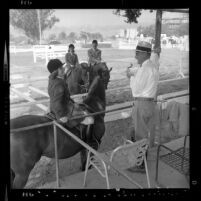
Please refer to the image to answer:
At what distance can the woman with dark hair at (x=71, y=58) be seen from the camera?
130 inches

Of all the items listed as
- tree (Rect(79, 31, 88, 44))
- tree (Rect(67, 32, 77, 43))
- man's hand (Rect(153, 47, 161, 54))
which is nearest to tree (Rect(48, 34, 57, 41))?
tree (Rect(67, 32, 77, 43))

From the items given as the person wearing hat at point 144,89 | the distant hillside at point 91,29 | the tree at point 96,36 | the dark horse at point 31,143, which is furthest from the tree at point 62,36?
the person wearing hat at point 144,89

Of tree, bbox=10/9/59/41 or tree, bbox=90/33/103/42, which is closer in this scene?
tree, bbox=10/9/59/41

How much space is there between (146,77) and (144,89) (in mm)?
126

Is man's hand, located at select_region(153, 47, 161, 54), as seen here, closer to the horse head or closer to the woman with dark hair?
the horse head

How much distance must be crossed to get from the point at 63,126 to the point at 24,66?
70 centimetres

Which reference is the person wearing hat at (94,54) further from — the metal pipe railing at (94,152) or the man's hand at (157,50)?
the metal pipe railing at (94,152)

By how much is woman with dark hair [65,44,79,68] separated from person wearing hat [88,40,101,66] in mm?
137

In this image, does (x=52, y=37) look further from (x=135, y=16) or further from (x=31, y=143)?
(x=31, y=143)

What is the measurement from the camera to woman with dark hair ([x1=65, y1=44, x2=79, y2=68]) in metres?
3.29

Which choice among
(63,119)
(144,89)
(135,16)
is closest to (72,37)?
(135,16)

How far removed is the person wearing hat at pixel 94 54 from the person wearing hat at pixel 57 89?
0.96 ft
